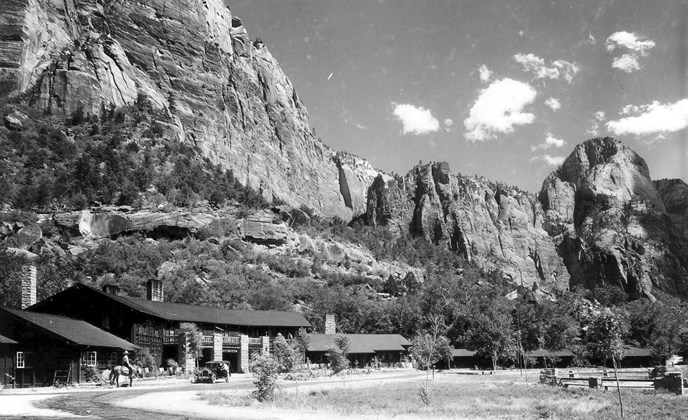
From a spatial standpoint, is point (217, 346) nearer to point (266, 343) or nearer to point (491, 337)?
point (266, 343)

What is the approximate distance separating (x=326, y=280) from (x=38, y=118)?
63489 millimetres

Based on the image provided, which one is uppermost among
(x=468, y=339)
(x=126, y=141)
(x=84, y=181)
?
(x=126, y=141)

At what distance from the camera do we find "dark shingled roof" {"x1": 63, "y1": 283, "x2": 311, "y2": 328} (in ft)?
189

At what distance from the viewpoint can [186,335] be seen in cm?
5838

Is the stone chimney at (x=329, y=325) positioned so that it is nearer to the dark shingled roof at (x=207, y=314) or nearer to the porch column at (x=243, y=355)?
the dark shingled roof at (x=207, y=314)

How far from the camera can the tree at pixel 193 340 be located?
192ft

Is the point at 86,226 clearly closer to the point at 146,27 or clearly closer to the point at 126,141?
the point at 126,141

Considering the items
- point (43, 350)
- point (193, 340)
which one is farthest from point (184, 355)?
point (43, 350)

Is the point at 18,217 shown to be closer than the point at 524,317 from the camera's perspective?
No

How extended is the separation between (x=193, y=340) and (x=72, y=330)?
13.1 m

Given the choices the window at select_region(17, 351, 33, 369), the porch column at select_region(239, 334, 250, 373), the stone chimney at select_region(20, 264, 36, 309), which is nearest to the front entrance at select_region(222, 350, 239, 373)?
the porch column at select_region(239, 334, 250, 373)

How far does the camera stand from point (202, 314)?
6500 cm

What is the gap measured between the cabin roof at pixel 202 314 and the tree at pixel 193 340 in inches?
50.3

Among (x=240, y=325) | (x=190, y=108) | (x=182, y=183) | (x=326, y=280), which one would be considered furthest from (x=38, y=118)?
(x=240, y=325)
